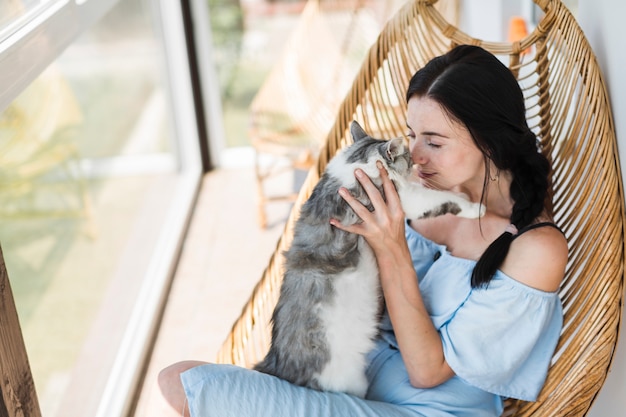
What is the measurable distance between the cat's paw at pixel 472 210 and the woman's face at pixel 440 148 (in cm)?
6

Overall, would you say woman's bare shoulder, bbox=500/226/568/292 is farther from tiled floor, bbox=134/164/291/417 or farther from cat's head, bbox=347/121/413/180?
tiled floor, bbox=134/164/291/417

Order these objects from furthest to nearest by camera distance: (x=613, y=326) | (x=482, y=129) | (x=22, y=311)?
(x=22, y=311)
(x=482, y=129)
(x=613, y=326)

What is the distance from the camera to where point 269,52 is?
4289 millimetres

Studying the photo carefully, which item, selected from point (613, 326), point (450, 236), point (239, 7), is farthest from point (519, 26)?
point (239, 7)

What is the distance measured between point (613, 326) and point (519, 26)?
164 cm

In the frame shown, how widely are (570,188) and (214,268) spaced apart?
6.40 feet

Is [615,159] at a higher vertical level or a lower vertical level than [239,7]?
lower

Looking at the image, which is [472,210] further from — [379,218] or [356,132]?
[356,132]

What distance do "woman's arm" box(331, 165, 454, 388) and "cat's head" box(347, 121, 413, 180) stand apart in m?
0.04

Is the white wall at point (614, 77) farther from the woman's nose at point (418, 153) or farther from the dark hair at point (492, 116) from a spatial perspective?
the woman's nose at point (418, 153)

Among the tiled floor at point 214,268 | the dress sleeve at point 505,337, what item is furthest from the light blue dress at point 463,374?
the tiled floor at point 214,268

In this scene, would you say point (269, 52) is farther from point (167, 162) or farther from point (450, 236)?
point (450, 236)

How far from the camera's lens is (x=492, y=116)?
1.55 metres

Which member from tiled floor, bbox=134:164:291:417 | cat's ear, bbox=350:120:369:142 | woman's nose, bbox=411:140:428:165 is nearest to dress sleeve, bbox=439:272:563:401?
woman's nose, bbox=411:140:428:165
